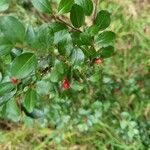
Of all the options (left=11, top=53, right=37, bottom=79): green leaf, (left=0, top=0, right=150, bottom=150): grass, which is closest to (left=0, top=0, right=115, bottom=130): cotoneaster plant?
(left=11, top=53, right=37, bottom=79): green leaf

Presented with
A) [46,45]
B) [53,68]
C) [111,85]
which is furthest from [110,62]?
[46,45]

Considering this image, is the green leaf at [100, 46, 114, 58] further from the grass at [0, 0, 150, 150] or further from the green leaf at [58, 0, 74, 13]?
the grass at [0, 0, 150, 150]

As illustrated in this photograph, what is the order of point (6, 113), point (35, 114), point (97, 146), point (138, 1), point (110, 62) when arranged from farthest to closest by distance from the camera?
point (138, 1), point (110, 62), point (97, 146), point (35, 114), point (6, 113)

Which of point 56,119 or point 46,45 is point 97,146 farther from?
point 46,45

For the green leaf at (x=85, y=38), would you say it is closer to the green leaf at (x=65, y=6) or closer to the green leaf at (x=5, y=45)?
the green leaf at (x=65, y=6)

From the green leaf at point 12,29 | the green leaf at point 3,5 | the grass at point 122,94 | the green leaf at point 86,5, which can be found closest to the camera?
the green leaf at point 12,29

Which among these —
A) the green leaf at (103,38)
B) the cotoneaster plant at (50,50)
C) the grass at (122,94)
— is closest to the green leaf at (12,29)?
the cotoneaster plant at (50,50)
